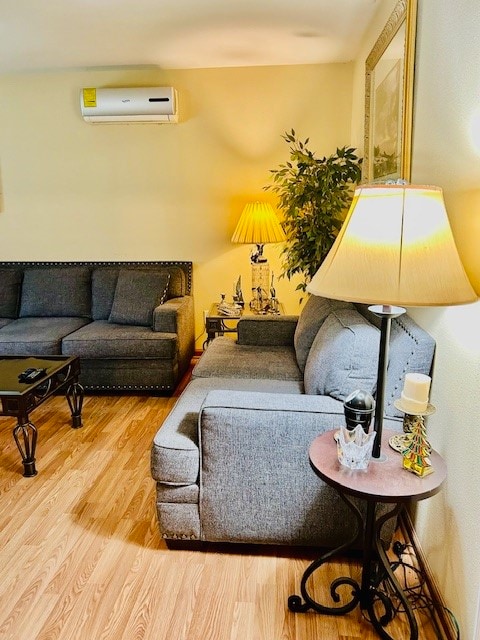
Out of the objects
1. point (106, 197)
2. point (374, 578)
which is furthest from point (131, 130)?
point (374, 578)

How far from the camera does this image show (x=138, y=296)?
3.67 metres

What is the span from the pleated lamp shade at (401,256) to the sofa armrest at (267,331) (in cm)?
182

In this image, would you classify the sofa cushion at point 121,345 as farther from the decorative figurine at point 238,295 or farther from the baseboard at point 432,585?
the baseboard at point 432,585

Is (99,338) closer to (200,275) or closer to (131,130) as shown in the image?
(200,275)

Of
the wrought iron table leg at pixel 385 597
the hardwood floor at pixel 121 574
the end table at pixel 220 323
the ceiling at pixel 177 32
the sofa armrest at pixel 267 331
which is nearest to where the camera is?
the wrought iron table leg at pixel 385 597

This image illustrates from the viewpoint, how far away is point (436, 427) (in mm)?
1679

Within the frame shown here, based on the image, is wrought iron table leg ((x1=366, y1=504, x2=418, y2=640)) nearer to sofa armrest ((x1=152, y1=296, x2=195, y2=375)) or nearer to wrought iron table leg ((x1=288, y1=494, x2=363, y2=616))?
wrought iron table leg ((x1=288, y1=494, x2=363, y2=616))

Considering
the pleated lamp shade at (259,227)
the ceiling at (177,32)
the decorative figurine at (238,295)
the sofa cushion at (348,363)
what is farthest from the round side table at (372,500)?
the ceiling at (177,32)

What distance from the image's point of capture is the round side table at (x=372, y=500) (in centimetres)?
133

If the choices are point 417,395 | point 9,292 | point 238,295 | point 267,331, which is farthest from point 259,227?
point 417,395

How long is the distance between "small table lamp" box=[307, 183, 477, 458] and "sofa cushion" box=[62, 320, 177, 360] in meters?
2.19

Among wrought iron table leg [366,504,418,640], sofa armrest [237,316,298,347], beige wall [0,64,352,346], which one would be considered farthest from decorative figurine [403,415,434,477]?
beige wall [0,64,352,346]

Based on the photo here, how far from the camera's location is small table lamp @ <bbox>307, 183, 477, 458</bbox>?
1.18 m

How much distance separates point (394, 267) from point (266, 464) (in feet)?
2.97
